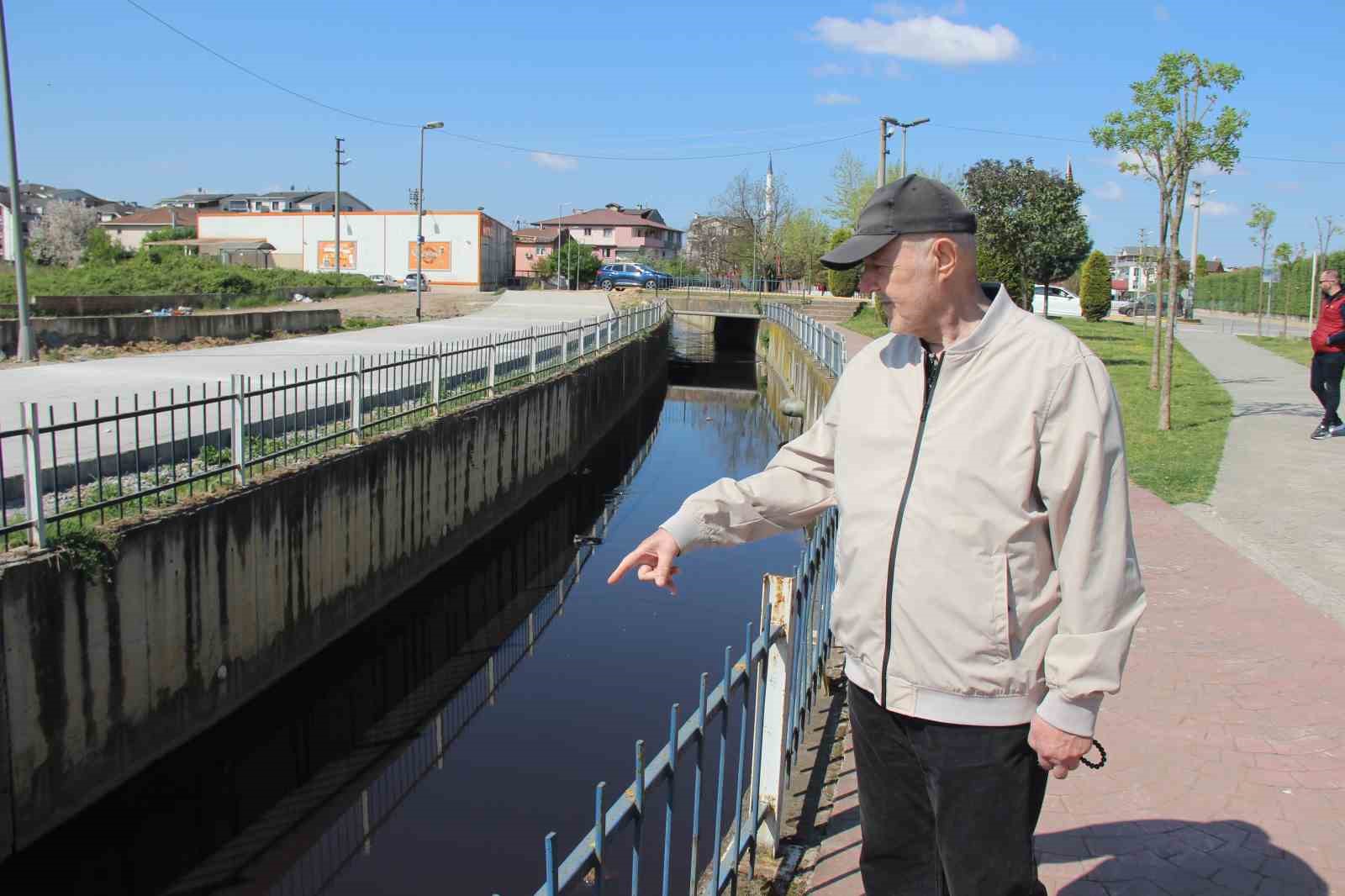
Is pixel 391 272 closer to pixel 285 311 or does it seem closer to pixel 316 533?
pixel 285 311

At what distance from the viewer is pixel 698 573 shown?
12914mm

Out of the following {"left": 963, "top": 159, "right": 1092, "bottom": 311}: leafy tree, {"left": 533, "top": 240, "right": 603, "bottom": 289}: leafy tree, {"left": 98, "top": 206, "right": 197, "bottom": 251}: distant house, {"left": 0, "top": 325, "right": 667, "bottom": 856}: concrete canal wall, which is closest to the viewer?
{"left": 0, "top": 325, "right": 667, "bottom": 856}: concrete canal wall

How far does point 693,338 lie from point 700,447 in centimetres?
3552

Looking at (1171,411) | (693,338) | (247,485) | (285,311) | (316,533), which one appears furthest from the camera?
(693,338)

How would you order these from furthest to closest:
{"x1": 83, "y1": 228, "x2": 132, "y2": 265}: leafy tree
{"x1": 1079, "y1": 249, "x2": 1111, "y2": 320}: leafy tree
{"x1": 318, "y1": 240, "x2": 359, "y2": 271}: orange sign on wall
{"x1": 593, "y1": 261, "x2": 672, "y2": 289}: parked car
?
1. {"x1": 318, "y1": 240, "x2": 359, "y2": 271}: orange sign on wall
2. {"x1": 593, "y1": 261, "x2": 672, "y2": 289}: parked car
3. {"x1": 83, "y1": 228, "x2": 132, "y2": 265}: leafy tree
4. {"x1": 1079, "y1": 249, "x2": 1111, "y2": 320}: leafy tree

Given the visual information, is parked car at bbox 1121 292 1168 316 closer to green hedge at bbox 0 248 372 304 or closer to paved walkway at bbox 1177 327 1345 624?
green hedge at bbox 0 248 372 304

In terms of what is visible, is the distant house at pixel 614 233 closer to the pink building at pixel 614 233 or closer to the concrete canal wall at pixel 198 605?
the pink building at pixel 614 233

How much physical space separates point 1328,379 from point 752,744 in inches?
437

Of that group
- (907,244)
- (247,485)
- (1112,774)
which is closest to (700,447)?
(247,485)

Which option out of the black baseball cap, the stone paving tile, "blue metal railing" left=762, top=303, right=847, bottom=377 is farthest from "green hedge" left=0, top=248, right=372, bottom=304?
the black baseball cap

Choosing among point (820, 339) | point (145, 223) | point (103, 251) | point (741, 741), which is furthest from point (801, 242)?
point (741, 741)

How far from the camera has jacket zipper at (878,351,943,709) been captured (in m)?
2.30

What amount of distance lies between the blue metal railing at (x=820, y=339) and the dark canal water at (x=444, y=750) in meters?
4.69

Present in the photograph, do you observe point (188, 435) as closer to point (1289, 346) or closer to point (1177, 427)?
point (1177, 427)
